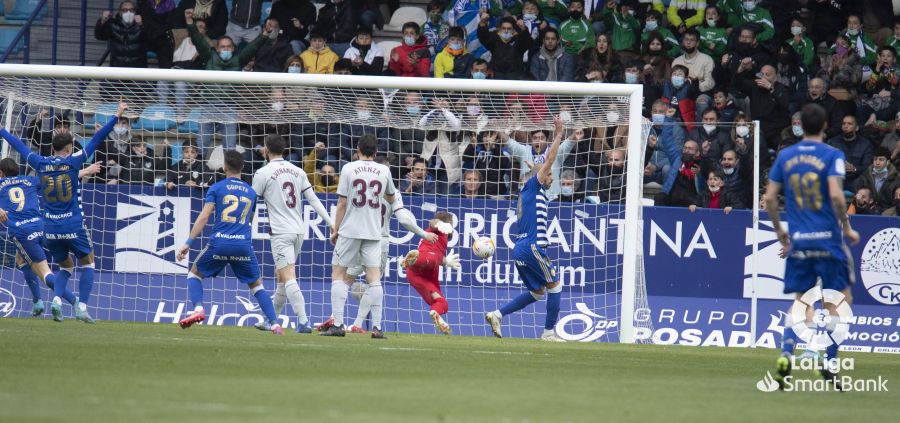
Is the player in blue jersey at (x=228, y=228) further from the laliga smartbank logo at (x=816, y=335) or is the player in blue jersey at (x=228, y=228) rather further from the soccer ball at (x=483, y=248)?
the laliga smartbank logo at (x=816, y=335)

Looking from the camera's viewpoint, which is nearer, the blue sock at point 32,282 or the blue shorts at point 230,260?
the blue shorts at point 230,260

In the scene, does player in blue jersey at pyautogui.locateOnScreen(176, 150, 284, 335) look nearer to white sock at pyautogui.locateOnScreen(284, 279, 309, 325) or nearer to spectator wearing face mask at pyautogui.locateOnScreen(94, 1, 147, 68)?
white sock at pyautogui.locateOnScreen(284, 279, 309, 325)

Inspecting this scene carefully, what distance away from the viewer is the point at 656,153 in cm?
2016

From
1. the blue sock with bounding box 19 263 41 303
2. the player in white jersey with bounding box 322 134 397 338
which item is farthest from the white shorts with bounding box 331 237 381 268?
→ the blue sock with bounding box 19 263 41 303

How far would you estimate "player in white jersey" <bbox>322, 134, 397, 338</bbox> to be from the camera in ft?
44.2

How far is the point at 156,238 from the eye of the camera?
59.3 ft

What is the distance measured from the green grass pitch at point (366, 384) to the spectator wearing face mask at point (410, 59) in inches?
385

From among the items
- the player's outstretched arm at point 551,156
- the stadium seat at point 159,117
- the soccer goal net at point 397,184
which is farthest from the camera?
the stadium seat at point 159,117

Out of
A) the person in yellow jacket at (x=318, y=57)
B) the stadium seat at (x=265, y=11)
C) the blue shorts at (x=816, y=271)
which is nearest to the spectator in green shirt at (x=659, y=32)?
the person in yellow jacket at (x=318, y=57)

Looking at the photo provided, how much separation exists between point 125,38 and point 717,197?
36.6 ft

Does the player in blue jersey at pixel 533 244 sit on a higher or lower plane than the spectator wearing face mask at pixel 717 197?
lower

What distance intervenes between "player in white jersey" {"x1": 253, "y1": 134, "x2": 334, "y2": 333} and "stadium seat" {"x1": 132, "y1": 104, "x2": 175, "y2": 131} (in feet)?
15.1

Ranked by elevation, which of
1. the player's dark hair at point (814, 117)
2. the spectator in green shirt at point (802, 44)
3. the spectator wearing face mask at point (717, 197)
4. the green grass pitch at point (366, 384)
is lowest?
the green grass pitch at point (366, 384)

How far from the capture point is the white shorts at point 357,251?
44.5ft
